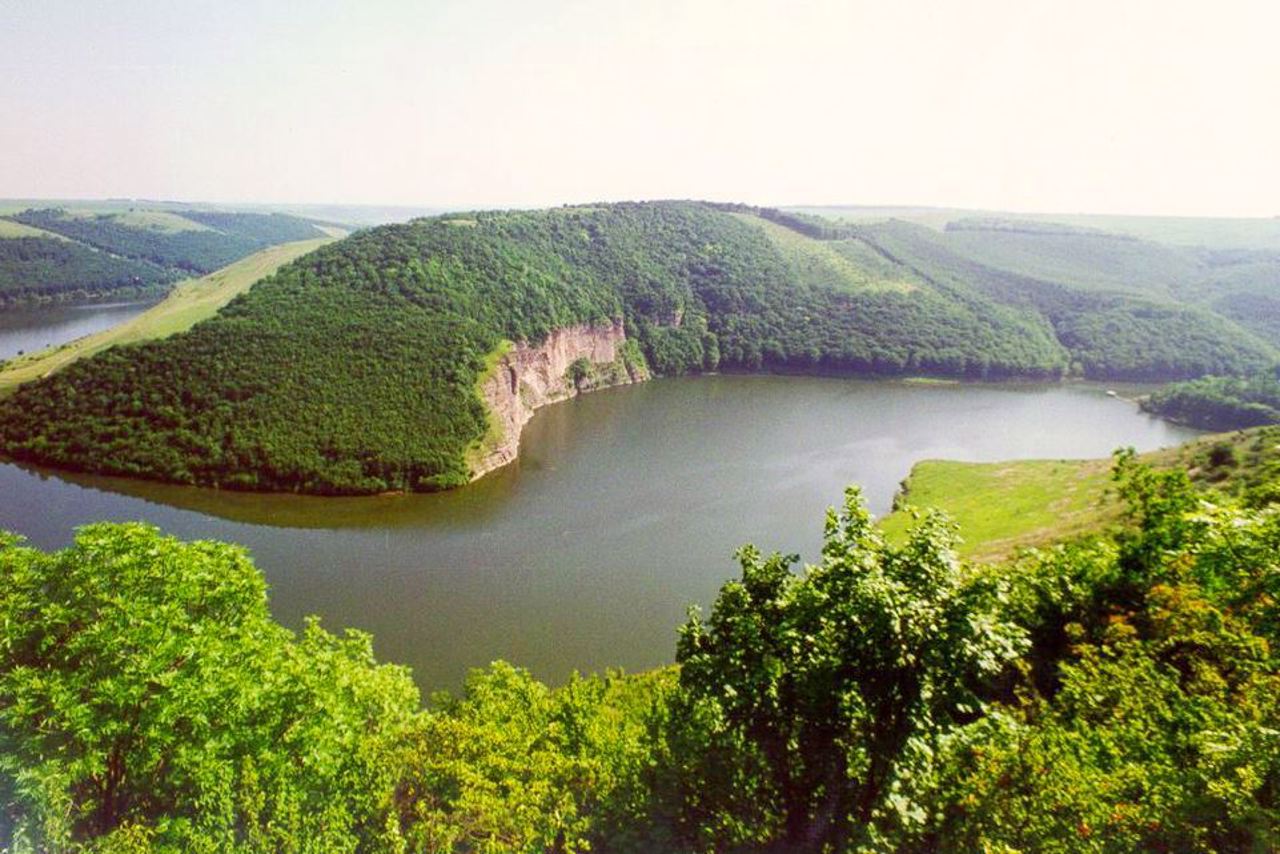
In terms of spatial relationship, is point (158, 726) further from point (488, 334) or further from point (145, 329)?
point (145, 329)

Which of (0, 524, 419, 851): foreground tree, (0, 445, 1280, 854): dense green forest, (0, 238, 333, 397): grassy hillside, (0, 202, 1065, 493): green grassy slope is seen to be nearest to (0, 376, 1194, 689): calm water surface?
(0, 202, 1065, 493): green grassy slope

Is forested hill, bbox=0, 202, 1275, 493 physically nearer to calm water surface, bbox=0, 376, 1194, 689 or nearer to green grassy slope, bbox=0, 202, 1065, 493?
green grassy slope, bbox=0, 202, 1065, 493

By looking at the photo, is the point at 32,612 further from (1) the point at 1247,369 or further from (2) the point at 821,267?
(1) the point at 1247,369

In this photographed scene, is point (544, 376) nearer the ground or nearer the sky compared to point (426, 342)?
nearer the ground

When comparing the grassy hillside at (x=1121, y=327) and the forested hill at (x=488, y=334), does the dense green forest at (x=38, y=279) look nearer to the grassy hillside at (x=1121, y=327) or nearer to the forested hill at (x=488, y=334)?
the forested hill at (x=488, y=334)

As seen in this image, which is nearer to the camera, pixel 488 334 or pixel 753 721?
pixel 753 721

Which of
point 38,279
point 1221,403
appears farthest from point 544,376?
point 38,279

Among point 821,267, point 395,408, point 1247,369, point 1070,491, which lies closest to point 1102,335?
point 1247,369
